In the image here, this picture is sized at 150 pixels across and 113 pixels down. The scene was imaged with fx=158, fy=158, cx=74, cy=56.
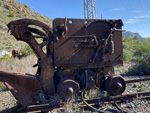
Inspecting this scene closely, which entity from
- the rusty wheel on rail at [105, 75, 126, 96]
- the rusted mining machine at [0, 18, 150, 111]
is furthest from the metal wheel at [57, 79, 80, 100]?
the rusty wheel on rail at [105, 75, 126, 96]

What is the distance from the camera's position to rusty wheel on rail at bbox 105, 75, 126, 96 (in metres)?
5.68

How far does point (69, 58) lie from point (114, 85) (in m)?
1.90

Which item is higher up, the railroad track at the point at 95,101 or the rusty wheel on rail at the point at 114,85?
the rusty wheel on rail at the point at 114,85

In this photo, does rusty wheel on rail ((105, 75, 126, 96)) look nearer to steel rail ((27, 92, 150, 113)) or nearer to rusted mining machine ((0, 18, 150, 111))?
rusted mining machine ((0, 18, 150, 111))

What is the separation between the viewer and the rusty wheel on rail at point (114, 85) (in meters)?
5.68

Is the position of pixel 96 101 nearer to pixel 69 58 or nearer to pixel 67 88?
pixel 67 88

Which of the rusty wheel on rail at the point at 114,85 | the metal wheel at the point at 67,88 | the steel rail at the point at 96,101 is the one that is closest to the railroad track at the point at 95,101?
the steel rail at the point at 96,101

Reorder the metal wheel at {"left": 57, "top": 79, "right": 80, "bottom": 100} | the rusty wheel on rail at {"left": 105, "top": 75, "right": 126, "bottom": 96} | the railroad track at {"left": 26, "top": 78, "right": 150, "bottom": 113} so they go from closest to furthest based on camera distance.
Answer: the railroad track at {"left": 26, "top": 78, "right": 150, "bottom": 113} → the metal wheel at {"left": 57, "top": 79, "right": 80, "bottom": 100} → the rusty wheel on rail at {"left": 105, "top": 75, "right": 126, "bottom": 96}

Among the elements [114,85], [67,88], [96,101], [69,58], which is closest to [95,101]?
[96,101]

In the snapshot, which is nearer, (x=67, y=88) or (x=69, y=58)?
(x=67, y=88)

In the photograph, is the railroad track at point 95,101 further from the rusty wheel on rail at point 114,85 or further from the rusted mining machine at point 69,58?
the rusty wheel on rail at point 114,85

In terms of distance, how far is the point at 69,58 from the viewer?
218 inches

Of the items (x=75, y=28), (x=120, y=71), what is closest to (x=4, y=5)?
(x=120, y=71)

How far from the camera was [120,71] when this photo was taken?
12.8m
